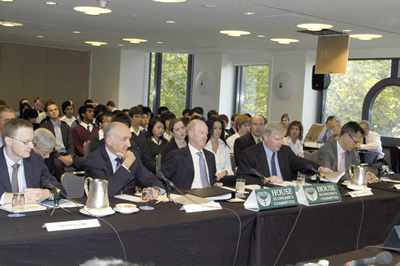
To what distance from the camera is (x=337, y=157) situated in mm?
5621

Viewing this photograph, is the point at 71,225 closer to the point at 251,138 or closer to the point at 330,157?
the point at 330,157

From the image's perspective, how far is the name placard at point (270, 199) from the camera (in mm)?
3617

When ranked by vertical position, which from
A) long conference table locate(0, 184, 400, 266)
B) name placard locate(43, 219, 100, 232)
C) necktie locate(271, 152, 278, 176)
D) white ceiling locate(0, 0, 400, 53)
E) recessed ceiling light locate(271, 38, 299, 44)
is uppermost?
white ceiling locate(0, 0, 400, 53)

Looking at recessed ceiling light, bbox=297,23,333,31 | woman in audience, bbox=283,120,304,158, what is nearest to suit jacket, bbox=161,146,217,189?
woman in audience, bbox=283,120,304,158

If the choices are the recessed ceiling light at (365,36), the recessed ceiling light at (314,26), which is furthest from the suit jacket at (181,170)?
the recessed ceiling light at (365,36)

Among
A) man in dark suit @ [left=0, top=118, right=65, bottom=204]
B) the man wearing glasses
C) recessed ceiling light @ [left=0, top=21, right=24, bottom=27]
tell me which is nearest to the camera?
man in dark suit @ [left=0, top=118, right=65, bottom=204]

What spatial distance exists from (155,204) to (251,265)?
0.76 meters

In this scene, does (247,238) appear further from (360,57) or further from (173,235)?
(360,57)

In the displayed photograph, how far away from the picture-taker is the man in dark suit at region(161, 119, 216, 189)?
4.71 m

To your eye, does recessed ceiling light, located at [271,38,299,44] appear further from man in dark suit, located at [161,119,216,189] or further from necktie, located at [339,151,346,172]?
man in dark suit, located at [161,119,216,189]

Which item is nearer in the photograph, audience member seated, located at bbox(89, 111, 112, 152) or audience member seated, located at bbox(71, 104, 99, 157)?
audience member seated, located at bbox(89, 111, 112, 152)

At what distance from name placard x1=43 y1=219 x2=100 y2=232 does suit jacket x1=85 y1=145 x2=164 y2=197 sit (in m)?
0.86

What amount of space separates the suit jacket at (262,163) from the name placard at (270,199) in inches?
43.6

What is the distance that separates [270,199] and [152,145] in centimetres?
343
